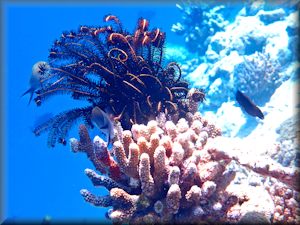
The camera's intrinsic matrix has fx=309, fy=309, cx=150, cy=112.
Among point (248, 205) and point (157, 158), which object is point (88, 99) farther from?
point (248, 205)

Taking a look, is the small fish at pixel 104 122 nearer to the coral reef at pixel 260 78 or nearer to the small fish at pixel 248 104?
the small fish at pixel 248 104

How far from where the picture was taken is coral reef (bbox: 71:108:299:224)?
3178 mm

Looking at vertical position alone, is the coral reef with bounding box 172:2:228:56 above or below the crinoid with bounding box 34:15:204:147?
above

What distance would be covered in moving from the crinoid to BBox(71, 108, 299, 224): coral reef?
2.53 feet

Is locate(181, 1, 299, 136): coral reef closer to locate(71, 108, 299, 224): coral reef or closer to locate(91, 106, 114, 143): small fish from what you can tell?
locate(71, 108, 299, 224): coral reef

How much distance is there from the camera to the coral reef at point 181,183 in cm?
318

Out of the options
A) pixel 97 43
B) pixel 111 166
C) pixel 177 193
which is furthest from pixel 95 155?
pixel 97 43

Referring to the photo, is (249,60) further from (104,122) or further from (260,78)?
(104,122)

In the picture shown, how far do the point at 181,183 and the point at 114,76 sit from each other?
1764 mm

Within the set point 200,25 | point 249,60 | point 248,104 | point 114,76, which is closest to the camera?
point 114,76

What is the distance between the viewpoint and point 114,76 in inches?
167

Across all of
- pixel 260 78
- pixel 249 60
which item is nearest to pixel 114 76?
pixel 260 78

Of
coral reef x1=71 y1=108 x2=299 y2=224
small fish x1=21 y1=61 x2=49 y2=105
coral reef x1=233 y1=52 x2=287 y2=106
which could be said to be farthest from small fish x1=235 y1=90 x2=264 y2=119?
coral reef x1=233 y1=52 x2=287 y2=106

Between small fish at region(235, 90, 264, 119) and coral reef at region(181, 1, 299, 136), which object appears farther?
coral reef at region(181, 1, 299, 136)
